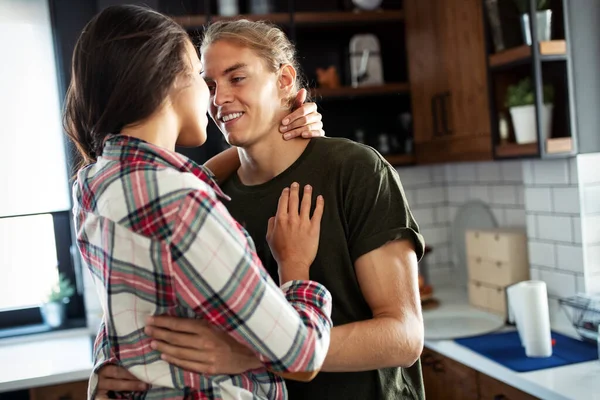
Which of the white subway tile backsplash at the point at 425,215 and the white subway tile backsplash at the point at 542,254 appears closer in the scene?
the white subway tile backsplash at the point at 542,254

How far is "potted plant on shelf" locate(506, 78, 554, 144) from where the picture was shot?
8.09 feet

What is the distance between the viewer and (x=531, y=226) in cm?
282

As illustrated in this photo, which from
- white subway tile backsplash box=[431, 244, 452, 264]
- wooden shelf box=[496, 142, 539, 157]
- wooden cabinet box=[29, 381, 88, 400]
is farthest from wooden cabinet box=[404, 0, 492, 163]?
wooden cabinet box=[29, 381, 88, 400]

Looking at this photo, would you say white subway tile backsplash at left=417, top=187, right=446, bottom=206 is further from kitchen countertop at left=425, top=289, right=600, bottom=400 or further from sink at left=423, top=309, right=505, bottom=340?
kitchen countertop at left=425, top=289, right=600, bottom=400

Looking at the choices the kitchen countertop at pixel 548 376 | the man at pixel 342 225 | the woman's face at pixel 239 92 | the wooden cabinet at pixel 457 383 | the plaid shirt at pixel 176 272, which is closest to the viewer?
the plaid shirt at pixel 176 272

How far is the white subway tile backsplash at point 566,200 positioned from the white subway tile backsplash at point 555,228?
3 cm

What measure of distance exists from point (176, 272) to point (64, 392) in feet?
6.74

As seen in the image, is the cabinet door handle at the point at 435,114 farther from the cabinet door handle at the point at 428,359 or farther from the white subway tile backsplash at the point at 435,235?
the cabinet door handle at the point at 428,359

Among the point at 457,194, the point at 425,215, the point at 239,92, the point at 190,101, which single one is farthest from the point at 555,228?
the point at 190,101

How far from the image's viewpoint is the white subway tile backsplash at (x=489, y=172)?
3.39m

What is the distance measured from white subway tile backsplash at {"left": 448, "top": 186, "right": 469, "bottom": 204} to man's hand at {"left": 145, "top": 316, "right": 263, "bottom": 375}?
9.09ft

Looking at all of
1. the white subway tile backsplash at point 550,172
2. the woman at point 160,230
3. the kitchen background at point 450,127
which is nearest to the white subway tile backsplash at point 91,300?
the kitchen background at point 450,127

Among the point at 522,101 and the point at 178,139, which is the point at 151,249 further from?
the point at 522,101

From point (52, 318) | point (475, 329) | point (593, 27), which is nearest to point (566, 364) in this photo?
point (475, 329)
